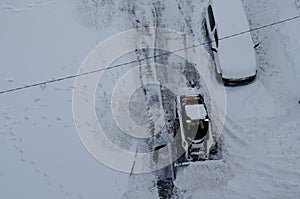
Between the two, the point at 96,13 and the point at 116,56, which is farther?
the point at 96,13

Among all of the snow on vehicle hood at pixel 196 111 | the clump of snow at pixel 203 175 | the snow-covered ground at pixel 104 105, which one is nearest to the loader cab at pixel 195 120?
the snow on vehicle hood at pixel 196 111

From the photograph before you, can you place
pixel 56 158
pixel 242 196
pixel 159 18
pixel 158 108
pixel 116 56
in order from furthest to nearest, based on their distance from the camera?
pixel 159 18
pixel 116 56
pixel 158 108
pixel 56 158
pixel 242 196

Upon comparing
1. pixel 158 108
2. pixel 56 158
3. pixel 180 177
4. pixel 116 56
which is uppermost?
pixel 116 56

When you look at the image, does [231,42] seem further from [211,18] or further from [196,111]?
[196,111]

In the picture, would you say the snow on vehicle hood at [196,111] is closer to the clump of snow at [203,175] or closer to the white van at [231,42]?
the clump of snow at [203,175]

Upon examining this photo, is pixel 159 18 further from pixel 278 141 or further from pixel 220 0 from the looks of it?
pixel 278 141

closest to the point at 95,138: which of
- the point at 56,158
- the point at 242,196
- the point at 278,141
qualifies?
the point at 56,158
